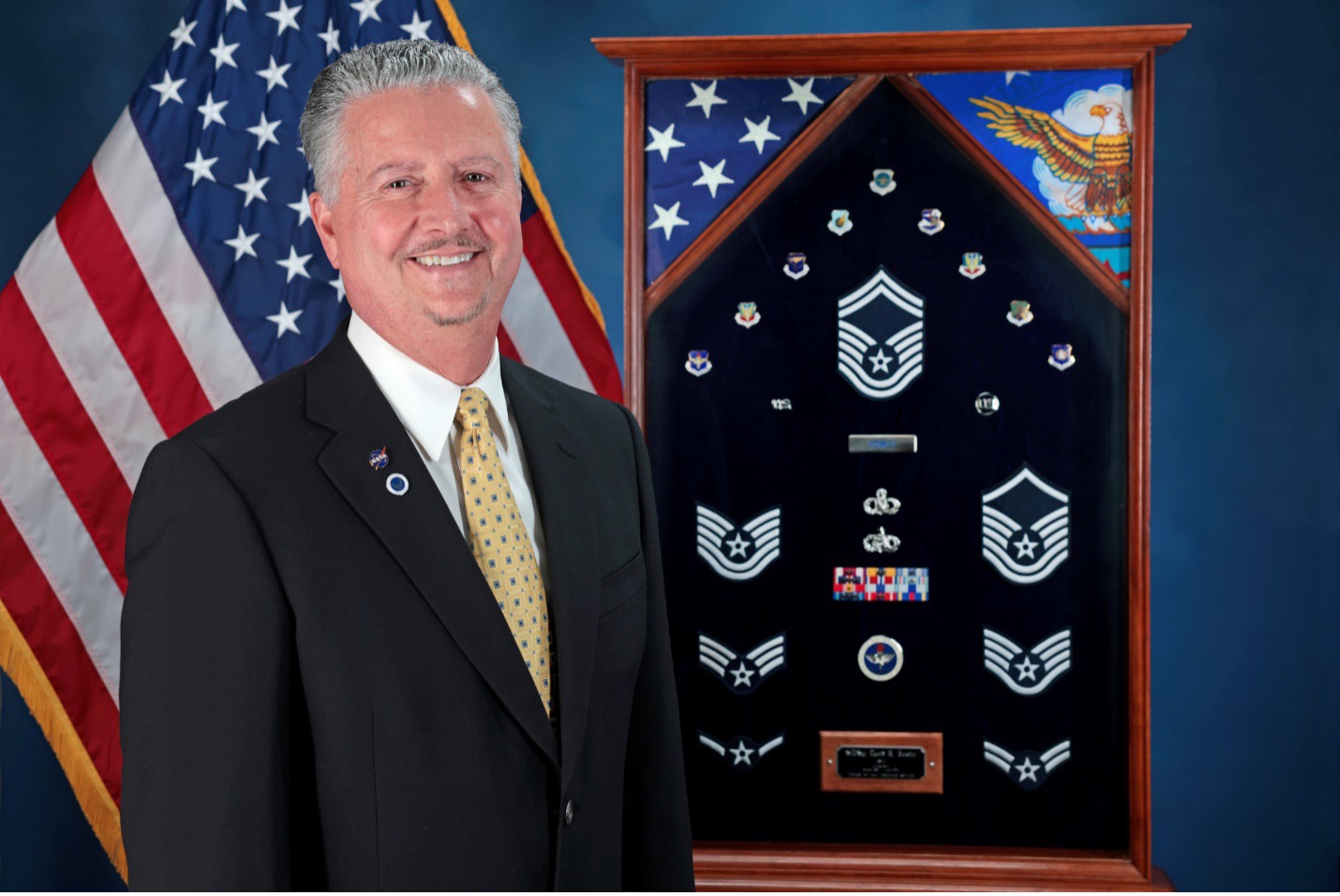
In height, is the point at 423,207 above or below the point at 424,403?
above

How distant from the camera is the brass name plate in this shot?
218cm

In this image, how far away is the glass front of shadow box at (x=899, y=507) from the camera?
2164 millimetres

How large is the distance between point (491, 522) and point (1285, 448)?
1.99m

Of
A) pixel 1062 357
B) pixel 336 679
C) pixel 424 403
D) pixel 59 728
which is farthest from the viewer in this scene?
pixel 1062 357

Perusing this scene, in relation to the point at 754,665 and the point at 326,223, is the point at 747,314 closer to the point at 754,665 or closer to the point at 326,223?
the point at 754,665

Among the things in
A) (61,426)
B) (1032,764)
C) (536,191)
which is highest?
(536,191)

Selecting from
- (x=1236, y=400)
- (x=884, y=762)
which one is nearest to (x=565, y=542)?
(x=884, y=762)

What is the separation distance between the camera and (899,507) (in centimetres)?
219

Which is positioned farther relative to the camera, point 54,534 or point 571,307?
point 571,307

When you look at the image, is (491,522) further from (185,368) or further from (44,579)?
(44,579)

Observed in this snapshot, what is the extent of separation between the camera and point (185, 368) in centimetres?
212

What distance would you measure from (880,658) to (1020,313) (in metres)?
0.83

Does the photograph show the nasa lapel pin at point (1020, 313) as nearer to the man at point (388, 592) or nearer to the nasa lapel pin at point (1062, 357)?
the nasa lapel pin at point (1062, 357)

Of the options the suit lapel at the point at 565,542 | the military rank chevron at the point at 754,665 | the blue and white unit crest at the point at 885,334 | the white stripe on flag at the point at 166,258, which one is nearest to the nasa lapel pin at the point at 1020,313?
the blue and white unit crest at the point at 885,334
